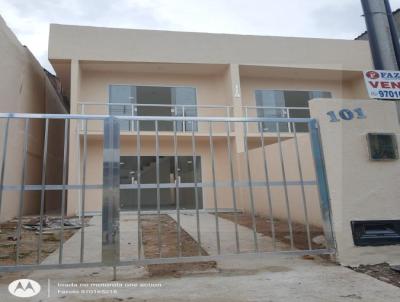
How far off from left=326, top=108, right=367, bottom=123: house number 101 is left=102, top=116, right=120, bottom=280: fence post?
268 centimetres

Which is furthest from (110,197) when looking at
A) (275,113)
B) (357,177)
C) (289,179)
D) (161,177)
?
(275,113)

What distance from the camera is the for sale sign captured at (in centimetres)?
384

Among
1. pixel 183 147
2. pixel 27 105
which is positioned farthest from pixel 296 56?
pixel 27 105

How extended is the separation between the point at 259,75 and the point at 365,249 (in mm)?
10782

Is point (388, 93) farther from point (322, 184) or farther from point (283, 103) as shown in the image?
point (283, 103)

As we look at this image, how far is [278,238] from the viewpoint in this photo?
18.8ft

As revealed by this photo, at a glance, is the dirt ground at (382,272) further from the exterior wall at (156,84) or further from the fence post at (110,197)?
the exterior wall at (156,84)

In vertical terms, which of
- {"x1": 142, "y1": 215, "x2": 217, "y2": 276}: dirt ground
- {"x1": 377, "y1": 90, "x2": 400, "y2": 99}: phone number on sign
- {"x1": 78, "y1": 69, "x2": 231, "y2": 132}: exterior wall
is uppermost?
{"x1": 78, "y1": 69, "x2": 231, "y2": 132}: exterior wall

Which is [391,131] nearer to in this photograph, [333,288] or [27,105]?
[333,288]

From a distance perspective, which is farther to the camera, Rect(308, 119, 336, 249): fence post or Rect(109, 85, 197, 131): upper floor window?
Rect(109, 85, 197, 131): upper floor window

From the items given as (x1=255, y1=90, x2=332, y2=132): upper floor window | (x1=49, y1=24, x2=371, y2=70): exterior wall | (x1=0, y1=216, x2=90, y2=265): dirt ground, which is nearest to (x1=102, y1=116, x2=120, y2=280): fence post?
(x1=0, y1=216, x2=90, y2=265): dirt ground

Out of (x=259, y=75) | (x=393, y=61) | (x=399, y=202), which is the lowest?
(x=399, y=202)

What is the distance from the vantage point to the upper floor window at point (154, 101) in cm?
1212

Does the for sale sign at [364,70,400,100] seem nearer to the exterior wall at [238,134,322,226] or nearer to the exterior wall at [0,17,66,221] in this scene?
the exterior wall at [238,134,322,226]
